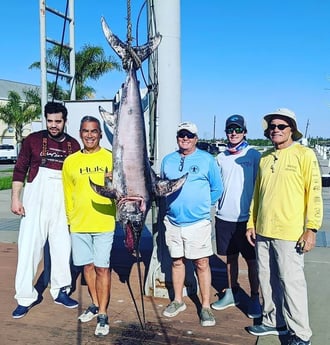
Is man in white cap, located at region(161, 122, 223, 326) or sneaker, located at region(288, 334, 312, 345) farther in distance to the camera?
man in white cap, located at region(161, 122, 223, 326)

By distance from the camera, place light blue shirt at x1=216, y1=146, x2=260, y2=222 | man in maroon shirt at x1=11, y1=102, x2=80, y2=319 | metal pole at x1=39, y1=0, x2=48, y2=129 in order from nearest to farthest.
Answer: light blue shirt at x1=216, y1=146, x2=260, y2=222 < man in maroon shirt at x1=11, y1=102, x2=80, y2=319 < metal pole at x1=39, y1=0, x2=48, y2=129

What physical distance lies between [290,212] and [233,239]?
0.95 metres

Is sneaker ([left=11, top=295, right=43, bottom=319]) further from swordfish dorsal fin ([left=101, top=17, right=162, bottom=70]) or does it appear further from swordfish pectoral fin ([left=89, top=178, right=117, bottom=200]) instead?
swordfish dorsal fin ([left=101, top=17, right=162, bottom=70])

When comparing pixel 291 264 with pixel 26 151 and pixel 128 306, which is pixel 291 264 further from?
pixel 26 151

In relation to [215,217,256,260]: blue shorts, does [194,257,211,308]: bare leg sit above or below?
below

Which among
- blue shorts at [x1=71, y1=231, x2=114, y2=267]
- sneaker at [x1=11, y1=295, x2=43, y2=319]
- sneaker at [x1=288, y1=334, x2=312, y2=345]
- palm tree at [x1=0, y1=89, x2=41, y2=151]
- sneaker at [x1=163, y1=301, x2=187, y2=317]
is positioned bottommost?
sneaker at [x1=11, y1=295, x2=43, y2=319]

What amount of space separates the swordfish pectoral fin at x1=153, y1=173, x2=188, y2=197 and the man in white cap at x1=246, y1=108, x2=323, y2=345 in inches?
25.6

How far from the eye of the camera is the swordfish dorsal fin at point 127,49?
3.48m

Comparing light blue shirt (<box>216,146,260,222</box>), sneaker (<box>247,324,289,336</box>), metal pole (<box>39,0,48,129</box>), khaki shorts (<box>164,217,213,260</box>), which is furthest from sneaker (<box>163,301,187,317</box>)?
metal pole (<box>39,0,48,129</box>)

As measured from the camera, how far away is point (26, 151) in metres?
4.23

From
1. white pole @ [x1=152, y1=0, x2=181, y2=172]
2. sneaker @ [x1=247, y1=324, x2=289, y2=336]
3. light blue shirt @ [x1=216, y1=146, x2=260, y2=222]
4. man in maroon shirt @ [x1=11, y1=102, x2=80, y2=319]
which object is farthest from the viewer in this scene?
white pole @ [x1=152, y1=0, x2=181, y2=172]

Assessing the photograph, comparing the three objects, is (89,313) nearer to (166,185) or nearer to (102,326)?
(102,326)

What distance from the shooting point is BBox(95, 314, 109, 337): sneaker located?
12.0 ft

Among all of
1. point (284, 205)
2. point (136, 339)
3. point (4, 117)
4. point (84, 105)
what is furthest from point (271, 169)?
point (4, 117)
